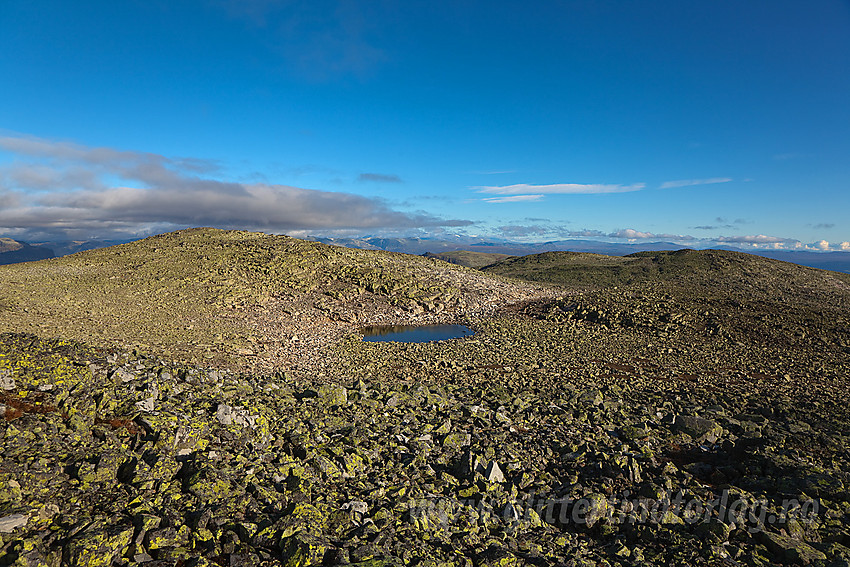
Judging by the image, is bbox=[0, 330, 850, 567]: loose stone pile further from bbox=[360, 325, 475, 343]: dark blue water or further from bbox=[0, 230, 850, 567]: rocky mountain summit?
bbox=[360, 325, 475, 343]: dark blue water

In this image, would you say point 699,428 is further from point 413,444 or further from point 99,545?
point 99,545

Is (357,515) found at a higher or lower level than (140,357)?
lower

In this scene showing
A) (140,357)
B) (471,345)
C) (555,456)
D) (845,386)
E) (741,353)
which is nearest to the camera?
(555,456)

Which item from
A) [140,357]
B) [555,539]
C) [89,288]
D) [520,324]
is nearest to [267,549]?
[555,539]

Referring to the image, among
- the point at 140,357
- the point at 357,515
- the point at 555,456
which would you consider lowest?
the point at 555,456

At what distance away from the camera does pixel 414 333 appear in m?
34.3

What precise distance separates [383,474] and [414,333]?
2348 cm

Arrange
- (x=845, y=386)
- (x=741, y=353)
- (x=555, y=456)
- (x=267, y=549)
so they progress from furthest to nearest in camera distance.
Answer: (x=741, y=353)
(x=845, y=386)
(x=555, y=456)
(x=267, y=549)

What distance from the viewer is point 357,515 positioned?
28.4 ft

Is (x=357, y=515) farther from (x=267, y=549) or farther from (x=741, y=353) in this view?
(x=741, y=353)

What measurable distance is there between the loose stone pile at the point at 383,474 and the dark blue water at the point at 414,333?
14.9 meters

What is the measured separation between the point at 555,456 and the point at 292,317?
25915 mm

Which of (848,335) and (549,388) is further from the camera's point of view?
(848,335)

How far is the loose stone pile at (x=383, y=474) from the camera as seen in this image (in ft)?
23.6
